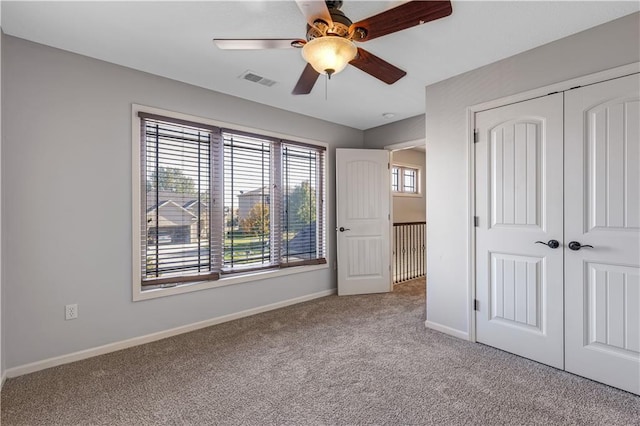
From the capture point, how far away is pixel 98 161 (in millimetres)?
2592

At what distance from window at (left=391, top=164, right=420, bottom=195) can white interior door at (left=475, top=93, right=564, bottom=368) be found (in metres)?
2.92

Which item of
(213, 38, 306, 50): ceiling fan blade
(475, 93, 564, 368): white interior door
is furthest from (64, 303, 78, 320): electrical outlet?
(475, 93, 564, 368): white interior door

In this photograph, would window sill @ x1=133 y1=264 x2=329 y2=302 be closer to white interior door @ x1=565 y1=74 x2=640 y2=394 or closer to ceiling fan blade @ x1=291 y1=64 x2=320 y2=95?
ceiling fan blade @ x1=291 y1=64 x2=320 y2=95

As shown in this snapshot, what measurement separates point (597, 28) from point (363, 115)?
2.37 m

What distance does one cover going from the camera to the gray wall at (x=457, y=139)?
2293 mm

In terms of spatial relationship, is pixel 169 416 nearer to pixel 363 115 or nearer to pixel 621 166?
pixel 621 166

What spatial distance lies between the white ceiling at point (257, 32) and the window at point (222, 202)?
60 cm

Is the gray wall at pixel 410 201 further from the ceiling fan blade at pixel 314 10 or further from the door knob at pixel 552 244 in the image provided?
the ceiling fan blade at pixel 314 10

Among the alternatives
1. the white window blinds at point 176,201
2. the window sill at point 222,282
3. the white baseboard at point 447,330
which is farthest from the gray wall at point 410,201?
the white window blinds at point 176,201

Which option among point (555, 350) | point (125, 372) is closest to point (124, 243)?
point (125, 372)

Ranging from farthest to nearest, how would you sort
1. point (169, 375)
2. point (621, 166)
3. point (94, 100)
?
point (94, 100) → point (169, 375) → point (621, 166)

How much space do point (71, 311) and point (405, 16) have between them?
311 cm

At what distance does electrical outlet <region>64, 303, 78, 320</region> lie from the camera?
2443mm

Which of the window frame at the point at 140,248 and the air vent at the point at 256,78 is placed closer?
the window frame at the point at 140,248
